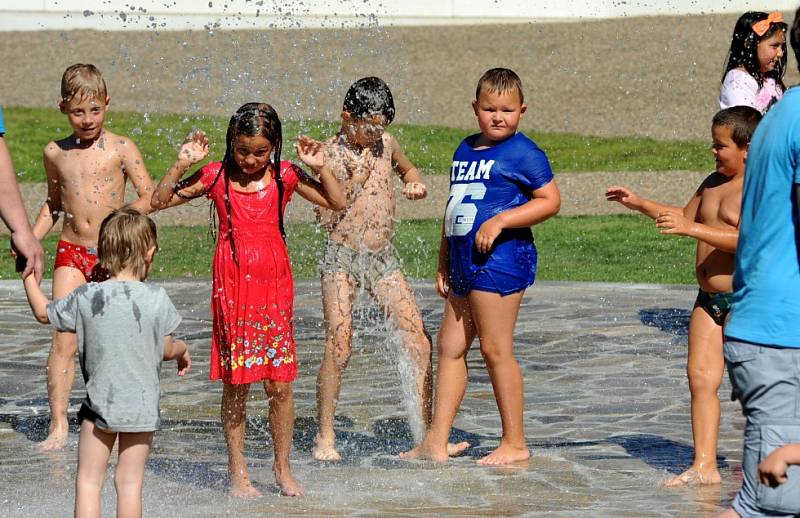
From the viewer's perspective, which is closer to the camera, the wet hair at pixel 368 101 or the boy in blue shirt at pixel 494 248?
the boy in blue shirt at pixel 494 248

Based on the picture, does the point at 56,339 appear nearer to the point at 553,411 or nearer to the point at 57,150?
the point at 57,150

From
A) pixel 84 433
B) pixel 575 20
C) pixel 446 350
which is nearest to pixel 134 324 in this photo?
pixel 84 433

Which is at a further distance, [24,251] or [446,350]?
[446,350]

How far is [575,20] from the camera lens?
91.2ft

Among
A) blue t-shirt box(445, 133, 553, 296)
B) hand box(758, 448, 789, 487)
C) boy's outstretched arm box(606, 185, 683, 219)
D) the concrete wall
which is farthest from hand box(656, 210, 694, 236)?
the concrete wall

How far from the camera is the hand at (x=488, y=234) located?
542 centimetres

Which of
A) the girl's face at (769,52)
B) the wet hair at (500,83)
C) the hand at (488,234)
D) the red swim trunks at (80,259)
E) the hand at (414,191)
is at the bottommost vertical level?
the red swim trunks at (80,259)

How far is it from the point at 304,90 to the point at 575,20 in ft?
22.3

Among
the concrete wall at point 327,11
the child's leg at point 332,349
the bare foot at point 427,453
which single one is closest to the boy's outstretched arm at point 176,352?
the child's leg at point 332,349

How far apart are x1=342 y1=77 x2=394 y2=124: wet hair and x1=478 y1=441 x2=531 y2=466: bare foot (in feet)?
4.59

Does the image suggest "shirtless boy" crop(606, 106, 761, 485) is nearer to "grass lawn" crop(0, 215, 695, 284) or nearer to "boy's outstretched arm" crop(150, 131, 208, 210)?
"boy's outstretched arm" crop(150, 131, 208, 210)

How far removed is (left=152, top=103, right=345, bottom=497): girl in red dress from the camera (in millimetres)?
5074

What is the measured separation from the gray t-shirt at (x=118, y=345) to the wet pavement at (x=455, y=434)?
2.49 feet

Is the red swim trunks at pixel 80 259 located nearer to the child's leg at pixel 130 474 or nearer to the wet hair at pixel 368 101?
the wet hair at pixel 368 101
